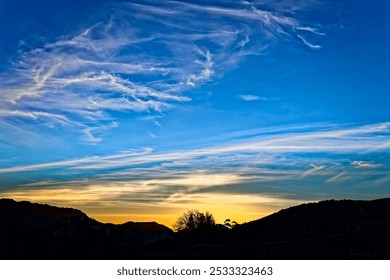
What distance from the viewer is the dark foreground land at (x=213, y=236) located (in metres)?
8.35

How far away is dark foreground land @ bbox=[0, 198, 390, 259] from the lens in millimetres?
8355

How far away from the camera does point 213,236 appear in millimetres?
10188

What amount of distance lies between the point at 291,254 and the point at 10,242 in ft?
17.4

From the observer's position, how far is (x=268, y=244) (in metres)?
9.03
